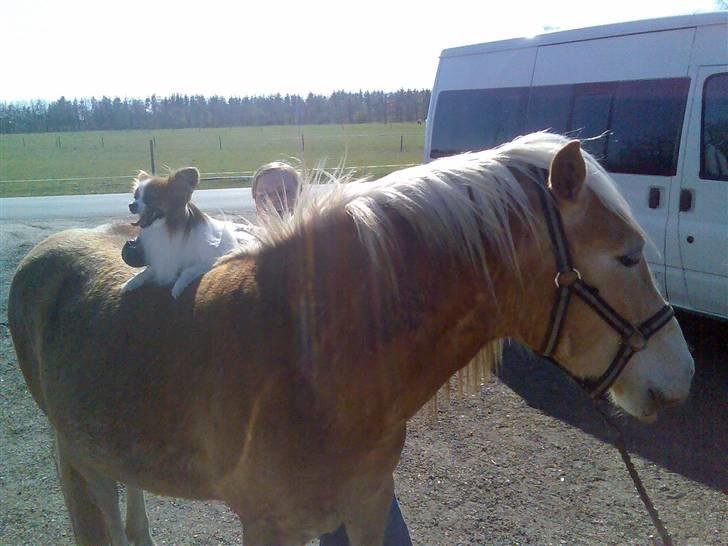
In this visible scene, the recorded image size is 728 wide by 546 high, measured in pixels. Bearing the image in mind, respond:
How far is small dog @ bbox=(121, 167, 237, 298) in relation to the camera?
219cm

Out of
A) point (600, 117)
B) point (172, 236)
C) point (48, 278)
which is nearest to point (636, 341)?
point (172, 236)

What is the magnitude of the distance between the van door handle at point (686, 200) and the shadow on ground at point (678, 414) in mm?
1310

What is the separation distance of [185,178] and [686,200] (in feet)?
13.8

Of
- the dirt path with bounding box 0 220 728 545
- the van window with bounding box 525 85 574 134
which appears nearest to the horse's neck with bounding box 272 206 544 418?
the dirt path with bounding box 0 220 728 545

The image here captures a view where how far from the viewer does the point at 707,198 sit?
15.5ft

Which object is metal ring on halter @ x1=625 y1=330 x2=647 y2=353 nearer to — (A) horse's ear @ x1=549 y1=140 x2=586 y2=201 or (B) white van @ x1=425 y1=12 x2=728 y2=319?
(A) horse's ear @ x1=549 y1=140 x2=586 y2=201

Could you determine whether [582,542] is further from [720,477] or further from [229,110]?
[229,110]

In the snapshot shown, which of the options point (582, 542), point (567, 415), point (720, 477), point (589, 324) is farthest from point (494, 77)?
point (589, 324)

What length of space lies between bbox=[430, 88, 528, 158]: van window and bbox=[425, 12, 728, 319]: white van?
0.11 ft

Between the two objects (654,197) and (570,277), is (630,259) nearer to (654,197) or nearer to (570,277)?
(570,277)

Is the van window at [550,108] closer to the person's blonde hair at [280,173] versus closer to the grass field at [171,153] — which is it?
the person's blonde hair at [280,173]

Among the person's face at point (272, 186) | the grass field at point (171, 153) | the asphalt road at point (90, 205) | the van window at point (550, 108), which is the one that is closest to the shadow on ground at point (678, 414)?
the person's face at point (272, 186)

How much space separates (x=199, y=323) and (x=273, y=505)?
23.2 inches

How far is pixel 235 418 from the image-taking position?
5.69 ft
